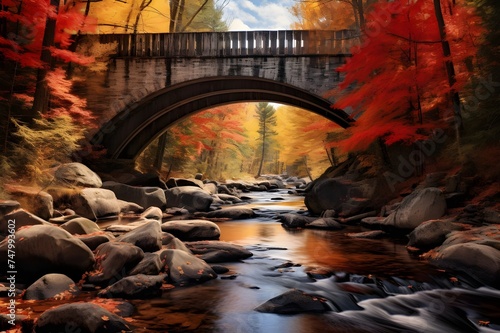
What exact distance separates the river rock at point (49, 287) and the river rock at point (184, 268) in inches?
57.2

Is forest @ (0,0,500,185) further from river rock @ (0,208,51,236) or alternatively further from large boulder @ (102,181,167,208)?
river rock @ (0,208,51,236)

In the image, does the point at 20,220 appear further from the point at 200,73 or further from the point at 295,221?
the point at 200,73

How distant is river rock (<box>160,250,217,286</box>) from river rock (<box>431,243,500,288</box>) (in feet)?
13.5

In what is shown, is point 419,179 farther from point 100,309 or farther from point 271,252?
point 100,309

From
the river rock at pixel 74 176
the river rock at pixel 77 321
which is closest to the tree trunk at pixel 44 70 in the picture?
the river rock at pixel 74 176

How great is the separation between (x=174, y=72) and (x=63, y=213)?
8.37m

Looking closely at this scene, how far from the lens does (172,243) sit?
7.90m

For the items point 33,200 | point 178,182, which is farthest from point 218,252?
point 178,182

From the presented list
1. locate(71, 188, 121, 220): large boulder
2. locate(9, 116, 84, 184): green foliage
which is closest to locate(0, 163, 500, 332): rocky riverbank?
locate(9, 116, 84, 184): green foliage

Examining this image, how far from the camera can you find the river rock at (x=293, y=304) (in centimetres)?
545

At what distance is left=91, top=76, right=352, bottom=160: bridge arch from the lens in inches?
739

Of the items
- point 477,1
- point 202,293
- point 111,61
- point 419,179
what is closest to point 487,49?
point 477,1

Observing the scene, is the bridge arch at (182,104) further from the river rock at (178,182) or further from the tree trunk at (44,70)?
the tree trunk at (44,70)

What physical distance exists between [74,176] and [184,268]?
26.9 feet
